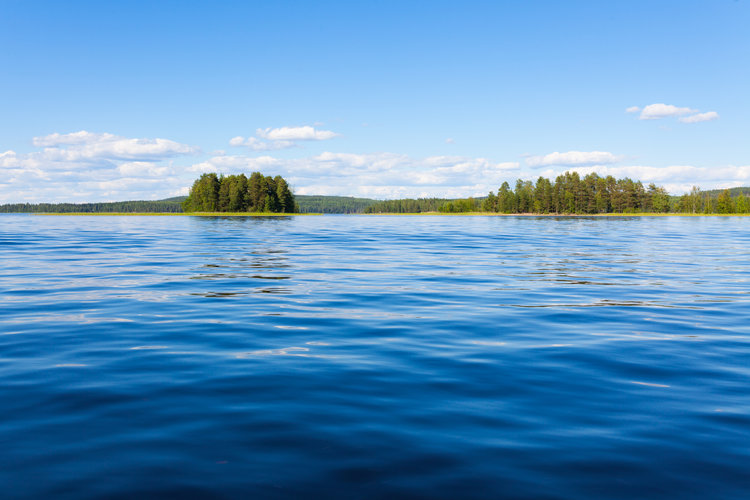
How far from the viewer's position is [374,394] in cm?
771

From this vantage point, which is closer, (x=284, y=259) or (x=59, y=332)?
(x=59, y=332)

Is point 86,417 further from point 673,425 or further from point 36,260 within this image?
point 36,260

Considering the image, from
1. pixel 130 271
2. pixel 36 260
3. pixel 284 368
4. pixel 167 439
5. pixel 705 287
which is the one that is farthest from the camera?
pixel 36 260

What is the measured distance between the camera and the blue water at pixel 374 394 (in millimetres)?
5273

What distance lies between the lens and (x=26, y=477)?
5.17 metres

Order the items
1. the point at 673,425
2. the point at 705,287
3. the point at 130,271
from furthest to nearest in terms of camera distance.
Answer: the point at 130,271 → the point at 705,287 → the point at 673,425

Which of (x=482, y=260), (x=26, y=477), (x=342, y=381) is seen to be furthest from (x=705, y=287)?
(x=26, y=477)

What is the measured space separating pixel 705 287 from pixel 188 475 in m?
19.9

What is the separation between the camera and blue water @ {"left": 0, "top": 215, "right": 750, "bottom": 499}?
17.3 feet

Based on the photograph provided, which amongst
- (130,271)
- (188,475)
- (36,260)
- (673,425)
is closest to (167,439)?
(188,475)

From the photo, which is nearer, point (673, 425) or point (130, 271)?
point (673, 425)

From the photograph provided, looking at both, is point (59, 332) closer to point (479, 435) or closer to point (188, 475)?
point (188, 475)

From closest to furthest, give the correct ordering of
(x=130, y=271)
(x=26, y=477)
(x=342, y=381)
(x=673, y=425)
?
1. (x=26, y=477)
2. (x=673, y=425)
3. (x=342, y=381)
4. (x=130, y=271)

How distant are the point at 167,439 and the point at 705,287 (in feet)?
64.6
